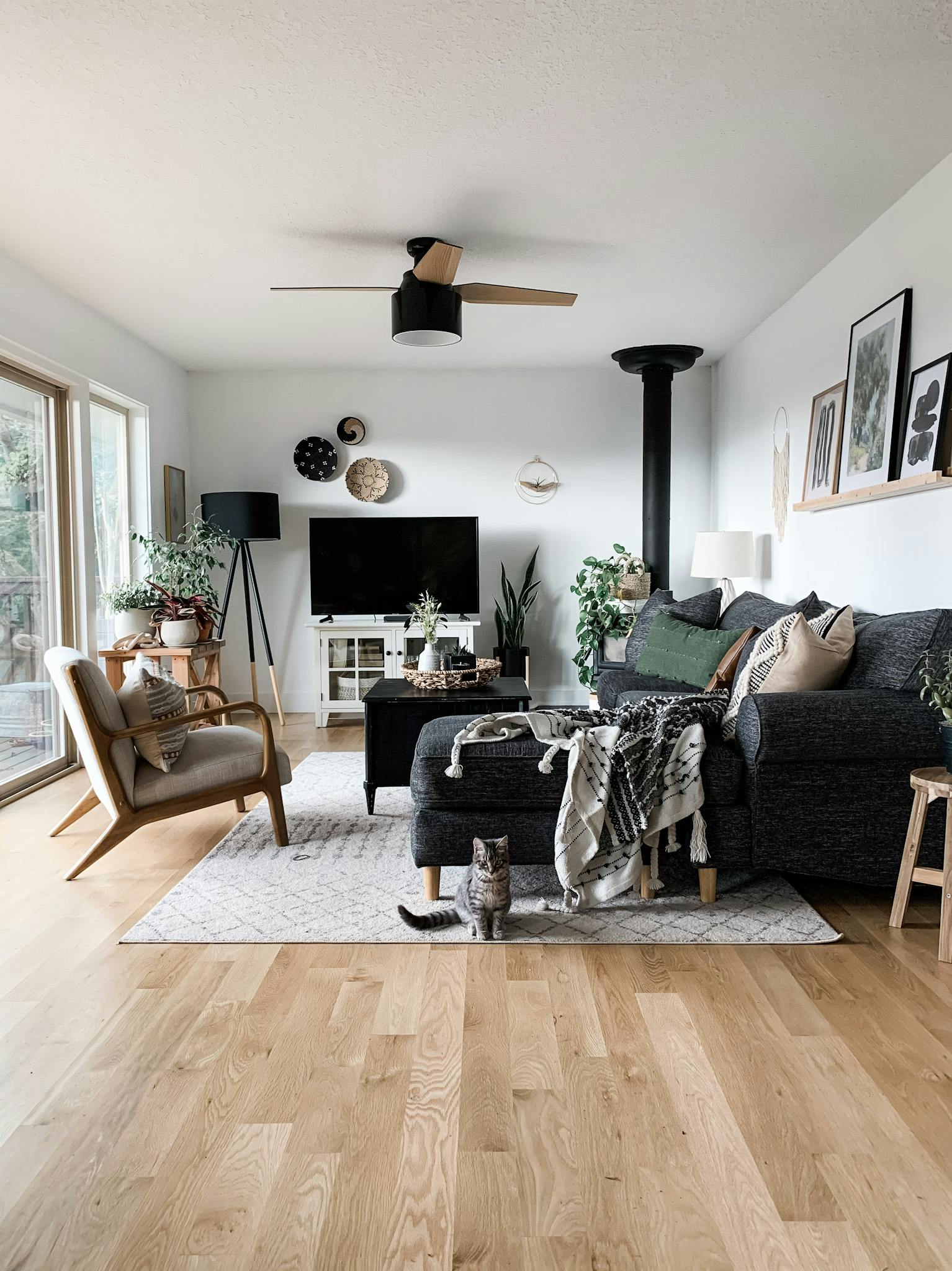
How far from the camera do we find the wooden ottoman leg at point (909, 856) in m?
2.64

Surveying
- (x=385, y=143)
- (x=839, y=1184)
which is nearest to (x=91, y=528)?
(x=385, y=143)

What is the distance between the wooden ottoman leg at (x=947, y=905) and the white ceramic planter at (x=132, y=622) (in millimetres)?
4378

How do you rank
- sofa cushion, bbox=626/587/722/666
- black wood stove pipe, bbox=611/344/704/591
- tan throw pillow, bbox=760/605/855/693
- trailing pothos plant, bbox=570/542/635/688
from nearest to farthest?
tan throw pillow, bbox=760/605/855/693 < sofa cushion, bbox=626/587/722/666 < black wood stove pipe, bbox=611/344/704/591 < trailing pothos plant, bbox=570/542/635/688

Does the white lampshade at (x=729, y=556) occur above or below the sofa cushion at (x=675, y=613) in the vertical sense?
above

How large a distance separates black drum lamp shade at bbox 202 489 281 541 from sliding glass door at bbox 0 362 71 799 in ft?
4.55

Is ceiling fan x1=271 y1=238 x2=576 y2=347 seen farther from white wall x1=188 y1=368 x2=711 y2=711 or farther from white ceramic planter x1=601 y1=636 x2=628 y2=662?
white wall x1=188 y1=368 x2=711 y2=711

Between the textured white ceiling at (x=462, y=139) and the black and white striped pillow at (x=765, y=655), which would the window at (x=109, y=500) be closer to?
the textured white ceiling at (x=462, y=139)

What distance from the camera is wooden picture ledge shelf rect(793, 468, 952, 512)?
3363 millimetres

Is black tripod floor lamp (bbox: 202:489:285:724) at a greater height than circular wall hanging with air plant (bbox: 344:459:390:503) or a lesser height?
lesser

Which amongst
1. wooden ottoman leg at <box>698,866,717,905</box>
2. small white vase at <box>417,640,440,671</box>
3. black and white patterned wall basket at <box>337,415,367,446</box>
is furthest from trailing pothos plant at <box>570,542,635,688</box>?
wooden ottoman leg at <box>698,866,717,905</box>

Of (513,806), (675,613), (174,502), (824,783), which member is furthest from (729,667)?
(174,502)

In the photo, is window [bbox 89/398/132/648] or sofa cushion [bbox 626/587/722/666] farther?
window [bbox 89/398/132/648]

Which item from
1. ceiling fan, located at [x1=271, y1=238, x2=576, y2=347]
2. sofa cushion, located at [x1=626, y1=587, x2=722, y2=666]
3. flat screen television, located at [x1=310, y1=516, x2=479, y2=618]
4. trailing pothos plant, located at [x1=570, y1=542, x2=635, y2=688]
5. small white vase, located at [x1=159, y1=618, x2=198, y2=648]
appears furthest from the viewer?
flat screen television, located at [x1=310, y1=516, x2=479, y2=618]

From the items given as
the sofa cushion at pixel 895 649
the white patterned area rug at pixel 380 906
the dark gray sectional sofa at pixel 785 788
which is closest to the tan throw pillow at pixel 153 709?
the white patterned area rug at pixel 380 906
